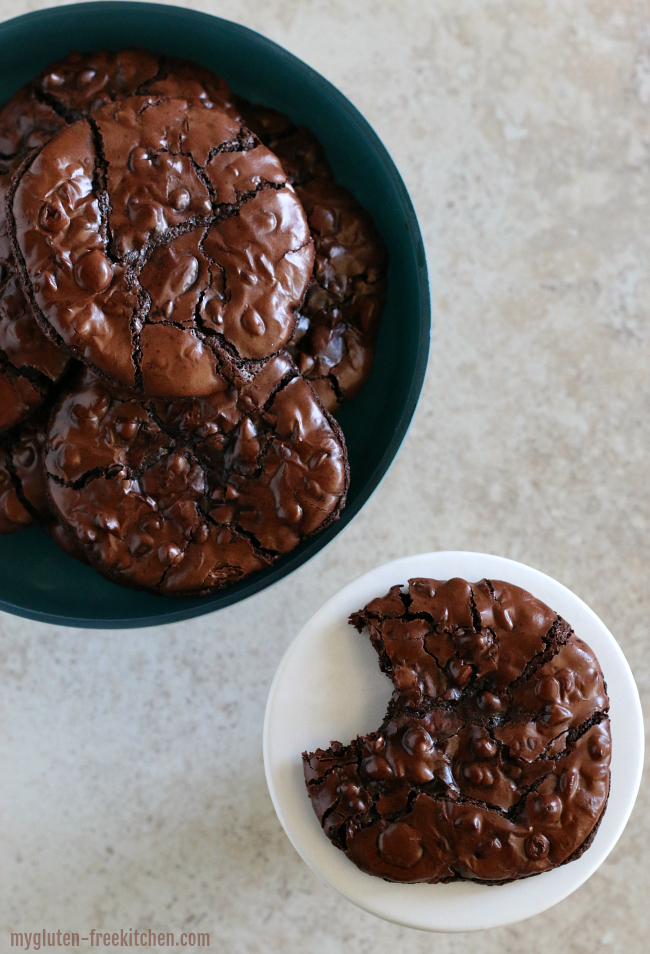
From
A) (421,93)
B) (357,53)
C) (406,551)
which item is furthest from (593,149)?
(406,551)

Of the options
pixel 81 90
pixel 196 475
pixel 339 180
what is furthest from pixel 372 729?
pixel 81 90

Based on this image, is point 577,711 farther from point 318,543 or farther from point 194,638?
point 194,638

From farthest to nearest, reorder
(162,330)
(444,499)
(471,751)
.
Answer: (444,499) → (471,751) → (162,330)

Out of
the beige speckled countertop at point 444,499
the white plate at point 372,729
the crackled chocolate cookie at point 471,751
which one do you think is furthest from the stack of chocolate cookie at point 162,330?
the beige speckled countertop at point 444,499

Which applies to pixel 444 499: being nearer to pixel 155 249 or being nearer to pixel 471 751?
pixel 471 751

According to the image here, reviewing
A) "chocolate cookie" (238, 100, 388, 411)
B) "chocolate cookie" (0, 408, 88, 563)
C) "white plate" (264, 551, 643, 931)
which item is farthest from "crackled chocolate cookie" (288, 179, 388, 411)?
"chocolate cookie" (0, 408, 88, 563)

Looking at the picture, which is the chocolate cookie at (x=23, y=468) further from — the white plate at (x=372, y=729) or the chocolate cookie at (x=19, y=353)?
the white plate at (x=372, y=729)

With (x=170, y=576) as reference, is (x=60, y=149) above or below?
above
